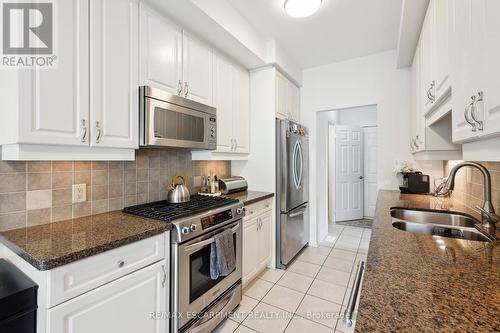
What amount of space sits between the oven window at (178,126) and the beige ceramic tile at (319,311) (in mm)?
1761

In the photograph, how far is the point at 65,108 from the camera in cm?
123

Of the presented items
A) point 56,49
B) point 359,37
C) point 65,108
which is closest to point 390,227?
point 65,108

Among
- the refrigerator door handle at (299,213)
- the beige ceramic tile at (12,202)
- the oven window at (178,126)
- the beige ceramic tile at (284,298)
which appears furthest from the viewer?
the refrigerator door handle at (299,213)

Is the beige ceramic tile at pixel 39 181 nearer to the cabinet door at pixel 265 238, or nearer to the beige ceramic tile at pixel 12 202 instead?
the beige ceramic tile at pixel 12 202

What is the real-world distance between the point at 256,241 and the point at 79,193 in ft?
5.35

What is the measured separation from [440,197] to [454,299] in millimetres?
2266

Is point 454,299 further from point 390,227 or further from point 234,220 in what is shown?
point 234,220

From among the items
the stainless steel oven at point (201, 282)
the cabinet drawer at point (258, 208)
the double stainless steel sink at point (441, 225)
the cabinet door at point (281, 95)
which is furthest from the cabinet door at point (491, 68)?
the cabinet door at point (281, 95)

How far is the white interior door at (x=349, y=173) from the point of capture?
15.6 ft

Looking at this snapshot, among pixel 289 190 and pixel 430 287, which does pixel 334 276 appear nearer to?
pixel 289 190

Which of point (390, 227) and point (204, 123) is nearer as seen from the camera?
point (390, 227)

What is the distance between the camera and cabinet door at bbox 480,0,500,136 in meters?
0.63

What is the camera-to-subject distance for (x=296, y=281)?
247 centimetres

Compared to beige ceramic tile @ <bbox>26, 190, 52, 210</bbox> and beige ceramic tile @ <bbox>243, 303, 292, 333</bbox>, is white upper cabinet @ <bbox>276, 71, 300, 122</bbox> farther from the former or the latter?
beige ceramic tile @ <bbox>26, 190, 52, 210</bbox>
